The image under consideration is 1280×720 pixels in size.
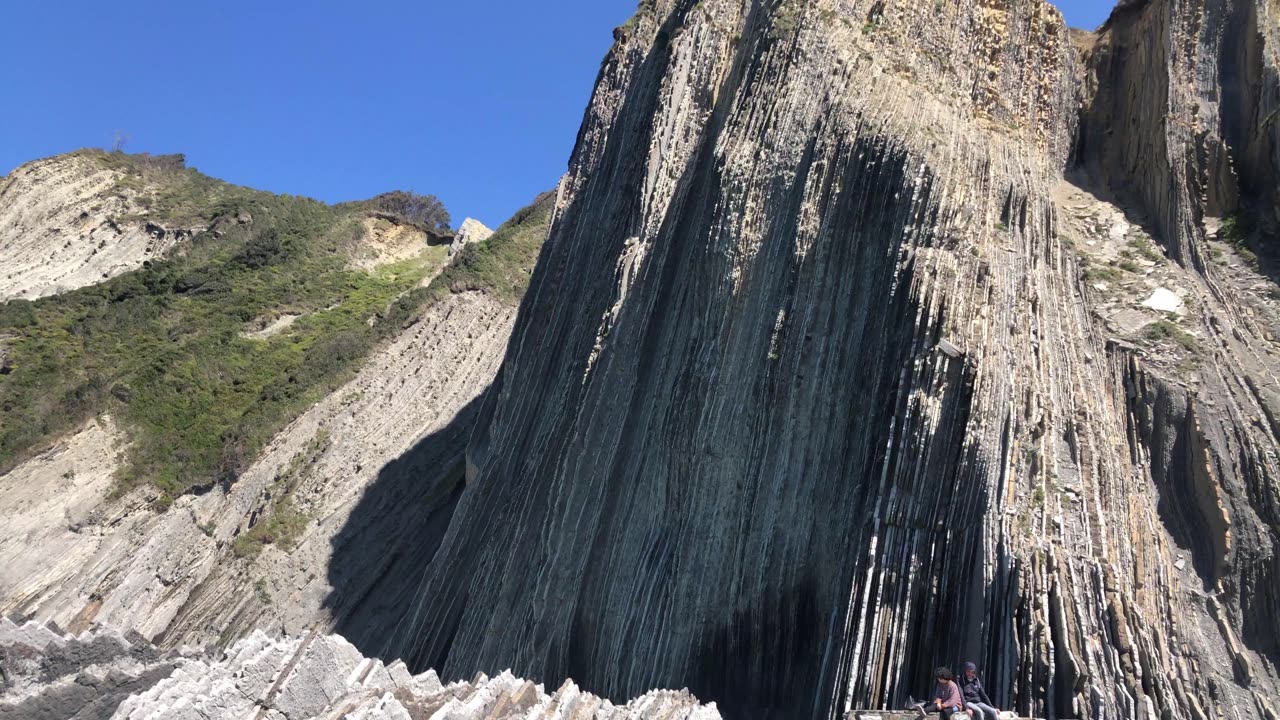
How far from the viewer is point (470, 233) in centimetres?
4194

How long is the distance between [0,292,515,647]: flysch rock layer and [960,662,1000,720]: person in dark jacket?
16942mm

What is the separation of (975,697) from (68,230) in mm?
49168

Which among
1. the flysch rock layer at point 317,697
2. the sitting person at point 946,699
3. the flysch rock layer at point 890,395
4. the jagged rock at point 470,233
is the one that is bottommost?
the flysch rock layer at point 317,697

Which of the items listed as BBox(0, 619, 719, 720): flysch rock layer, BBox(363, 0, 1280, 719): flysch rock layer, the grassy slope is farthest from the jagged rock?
BBox(0, 619, 719, 720): flysch rock layer

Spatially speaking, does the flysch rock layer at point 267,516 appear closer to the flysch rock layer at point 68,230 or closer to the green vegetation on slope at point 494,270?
the green vegetation on slope at point 494,270

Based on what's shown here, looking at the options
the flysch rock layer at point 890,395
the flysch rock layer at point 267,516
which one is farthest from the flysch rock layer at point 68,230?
the flysch rock layer at point 890,395

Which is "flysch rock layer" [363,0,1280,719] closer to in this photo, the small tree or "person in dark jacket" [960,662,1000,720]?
"person in dark jacket" [960,662,1000,720]

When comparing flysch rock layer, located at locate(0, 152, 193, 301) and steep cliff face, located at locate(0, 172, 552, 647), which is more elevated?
flysch rock layer, located at locate(0, 152, 193, 301)

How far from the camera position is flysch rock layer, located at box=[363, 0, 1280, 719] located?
10227 millimetres

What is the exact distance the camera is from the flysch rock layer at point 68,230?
4347 centimetres

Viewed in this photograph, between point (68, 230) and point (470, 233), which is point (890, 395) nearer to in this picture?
point (470, 233)

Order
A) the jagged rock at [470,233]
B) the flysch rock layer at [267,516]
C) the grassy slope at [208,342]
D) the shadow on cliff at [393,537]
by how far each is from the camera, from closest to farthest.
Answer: the shadow on cliff at [393,537]
the flysch rock layer at [267,516]
the grassy slope at [208,342]
the jagged rock at [470,233]

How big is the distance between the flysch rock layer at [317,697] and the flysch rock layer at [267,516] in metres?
11.5

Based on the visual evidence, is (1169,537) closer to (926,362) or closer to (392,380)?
(926,362)
